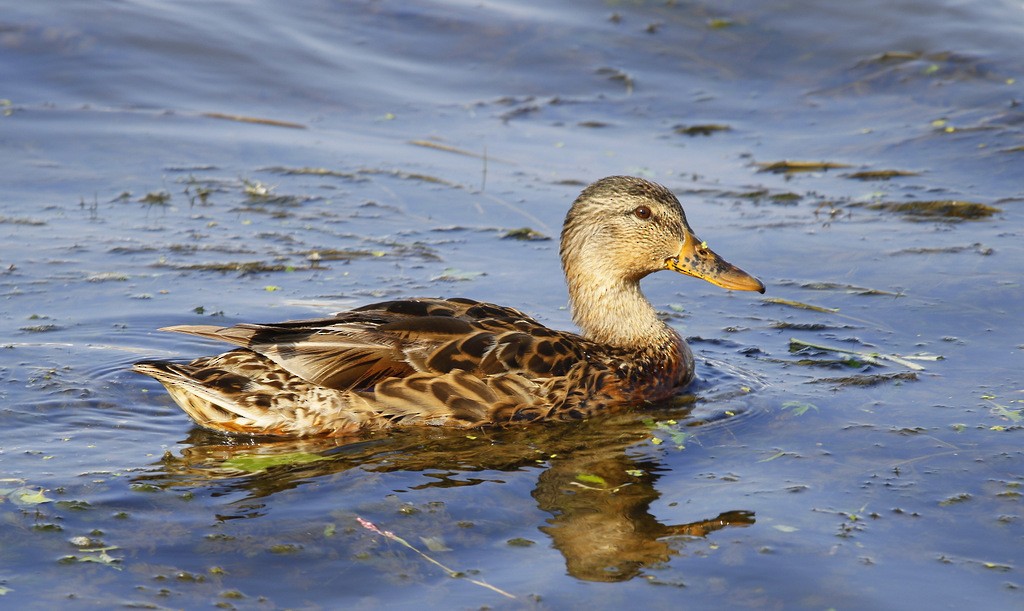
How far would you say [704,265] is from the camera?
26.8 ft

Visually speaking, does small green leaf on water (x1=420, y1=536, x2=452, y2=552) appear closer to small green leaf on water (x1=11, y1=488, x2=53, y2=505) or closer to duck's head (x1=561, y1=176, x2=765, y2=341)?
small green leaf on water (x1=11, y1=488, x2=53, y2=505)

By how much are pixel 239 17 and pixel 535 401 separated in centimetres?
976

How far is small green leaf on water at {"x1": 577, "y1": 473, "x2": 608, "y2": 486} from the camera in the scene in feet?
21.3

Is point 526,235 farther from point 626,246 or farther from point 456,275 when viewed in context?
point 626,246

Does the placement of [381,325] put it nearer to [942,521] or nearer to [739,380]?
[739,380]

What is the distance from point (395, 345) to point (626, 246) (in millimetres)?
1622

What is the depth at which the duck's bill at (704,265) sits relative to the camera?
8109 mm

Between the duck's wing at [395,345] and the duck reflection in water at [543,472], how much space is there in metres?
0.33

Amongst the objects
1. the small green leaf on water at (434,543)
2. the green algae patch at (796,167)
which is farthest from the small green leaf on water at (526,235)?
the small green leaf on water at (434,543)

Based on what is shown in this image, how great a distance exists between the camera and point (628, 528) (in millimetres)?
5949

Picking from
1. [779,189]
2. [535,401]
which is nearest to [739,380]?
[535,401]

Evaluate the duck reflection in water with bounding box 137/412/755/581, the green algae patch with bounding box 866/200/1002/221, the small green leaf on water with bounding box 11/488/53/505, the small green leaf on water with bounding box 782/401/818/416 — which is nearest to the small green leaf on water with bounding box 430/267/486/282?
the duck reflection in water with bounding box 137/412/755/581

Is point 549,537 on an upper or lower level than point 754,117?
lower

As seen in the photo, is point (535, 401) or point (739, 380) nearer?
point (535, 401)
